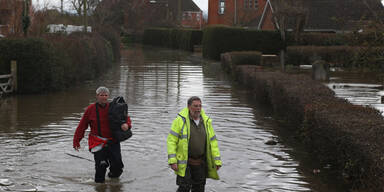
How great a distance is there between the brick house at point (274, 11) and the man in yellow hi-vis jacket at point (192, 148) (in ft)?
81.6

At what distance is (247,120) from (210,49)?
27083 mm

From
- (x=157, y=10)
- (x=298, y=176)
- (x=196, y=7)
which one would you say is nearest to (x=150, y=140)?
(x=298, y=176)

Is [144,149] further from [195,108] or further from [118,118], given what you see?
[195,108]

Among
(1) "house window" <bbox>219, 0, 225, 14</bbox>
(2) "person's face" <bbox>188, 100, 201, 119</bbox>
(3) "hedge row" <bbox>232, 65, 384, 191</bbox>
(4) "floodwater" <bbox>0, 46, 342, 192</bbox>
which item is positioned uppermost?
(1) "house window" <bbox>219, 0, 225, 14</bbox>

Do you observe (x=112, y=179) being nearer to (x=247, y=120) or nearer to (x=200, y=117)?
(x=200, y=117)

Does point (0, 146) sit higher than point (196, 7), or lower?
lower

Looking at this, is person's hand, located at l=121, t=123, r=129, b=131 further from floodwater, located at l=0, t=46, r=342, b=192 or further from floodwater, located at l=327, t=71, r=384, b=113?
floodwater, located at l=327, t=71, r=384, b=113

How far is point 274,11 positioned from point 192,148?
37.9 metres

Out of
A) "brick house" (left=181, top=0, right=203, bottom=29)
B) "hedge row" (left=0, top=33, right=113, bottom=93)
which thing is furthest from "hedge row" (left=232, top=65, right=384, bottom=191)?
"brick house" (left=181, top=0, right=203, bottom=29)

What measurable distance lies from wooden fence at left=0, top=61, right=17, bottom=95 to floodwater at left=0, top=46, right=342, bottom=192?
0.39 meters

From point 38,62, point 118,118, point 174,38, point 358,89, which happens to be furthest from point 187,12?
point 118,118

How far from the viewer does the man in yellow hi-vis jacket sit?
6621 mm

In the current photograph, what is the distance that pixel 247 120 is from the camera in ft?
46.2

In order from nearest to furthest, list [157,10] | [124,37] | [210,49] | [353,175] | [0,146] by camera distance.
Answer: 1. [353,175]
2. [0,146]
3. [210,49]
4. [124,37]
5. [157,10]
